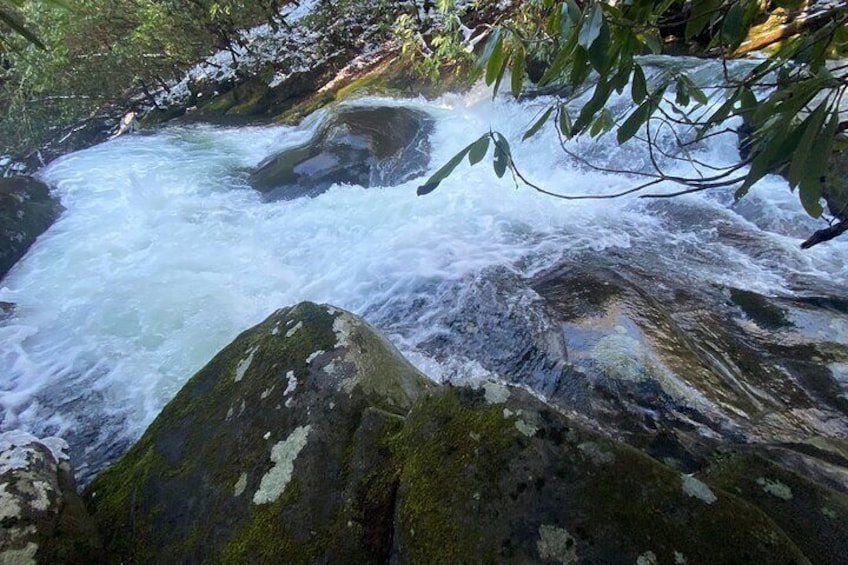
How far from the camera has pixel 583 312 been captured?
14.0 ft

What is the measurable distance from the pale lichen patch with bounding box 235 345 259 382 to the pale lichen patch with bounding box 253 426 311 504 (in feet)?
2.19

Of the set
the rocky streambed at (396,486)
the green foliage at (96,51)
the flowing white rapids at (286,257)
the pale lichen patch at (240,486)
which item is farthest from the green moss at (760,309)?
A: the green foliage at (96,51)

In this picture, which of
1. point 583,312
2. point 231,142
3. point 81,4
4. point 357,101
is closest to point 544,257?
point 583,312

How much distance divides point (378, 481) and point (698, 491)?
1.13 m

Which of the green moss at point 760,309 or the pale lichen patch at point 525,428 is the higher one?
the pale lichen patch at point 525,428

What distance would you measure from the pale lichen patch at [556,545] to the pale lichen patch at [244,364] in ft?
6.05

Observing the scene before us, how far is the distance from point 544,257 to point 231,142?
361 inches

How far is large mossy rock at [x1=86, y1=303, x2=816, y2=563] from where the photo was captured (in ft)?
4.91

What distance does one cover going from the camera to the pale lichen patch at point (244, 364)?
107 inches

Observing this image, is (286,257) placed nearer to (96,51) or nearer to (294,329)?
(294,329)

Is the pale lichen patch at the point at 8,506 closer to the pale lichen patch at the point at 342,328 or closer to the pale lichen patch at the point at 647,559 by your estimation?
the pale lichen patch at the point at 342,328

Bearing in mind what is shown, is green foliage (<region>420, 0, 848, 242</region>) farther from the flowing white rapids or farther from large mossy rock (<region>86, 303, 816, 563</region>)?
the flowing white rapids

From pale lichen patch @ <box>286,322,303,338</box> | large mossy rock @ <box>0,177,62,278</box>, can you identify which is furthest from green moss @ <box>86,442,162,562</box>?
large mossy rock @ <box>0,177,62,278</box>

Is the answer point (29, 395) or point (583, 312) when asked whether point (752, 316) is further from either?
point (29, 395)
